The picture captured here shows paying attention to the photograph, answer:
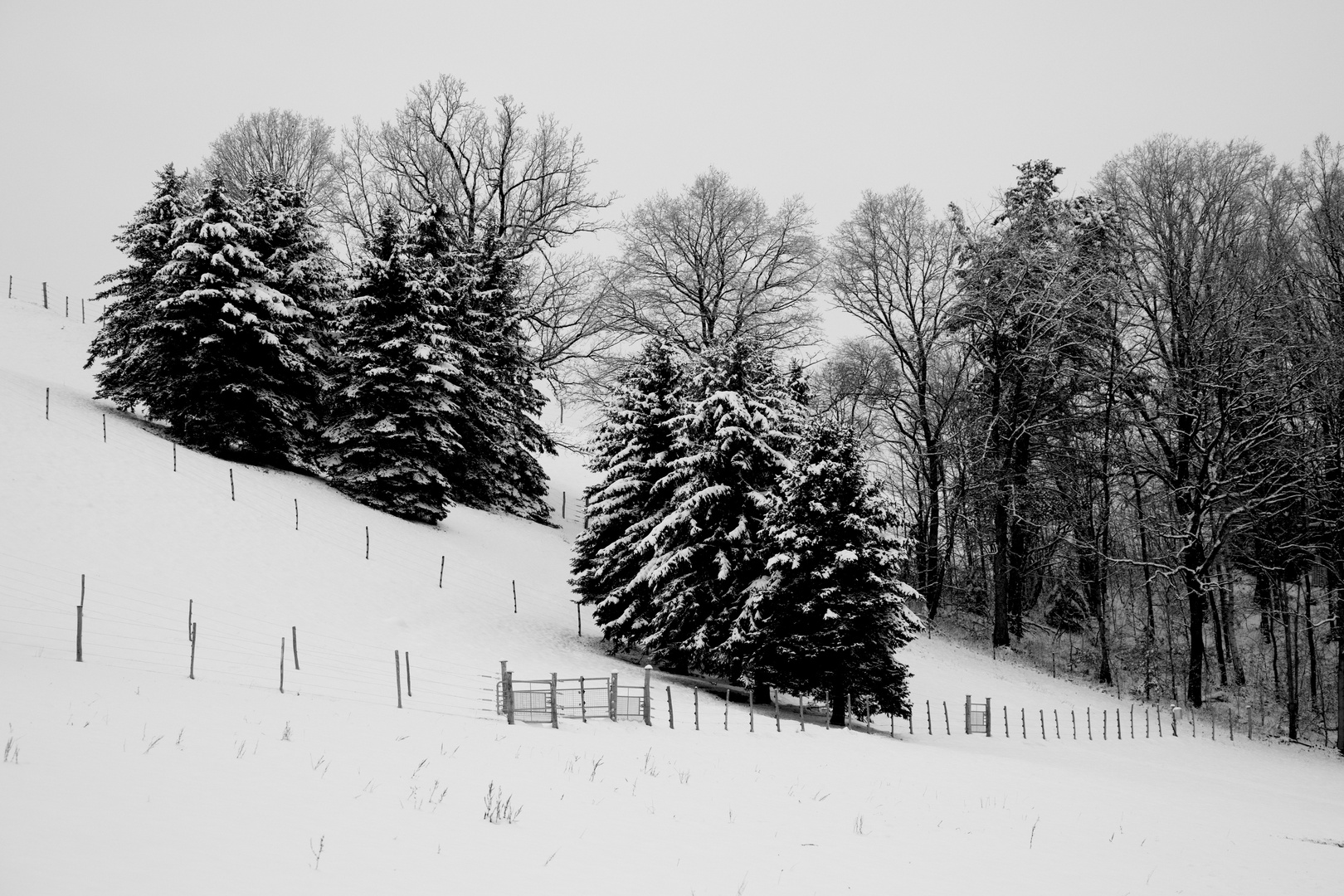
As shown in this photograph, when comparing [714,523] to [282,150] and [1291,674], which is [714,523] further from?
[282,150]

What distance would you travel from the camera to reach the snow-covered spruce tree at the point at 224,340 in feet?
94.5

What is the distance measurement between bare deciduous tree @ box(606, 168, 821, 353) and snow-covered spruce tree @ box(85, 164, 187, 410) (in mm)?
17292

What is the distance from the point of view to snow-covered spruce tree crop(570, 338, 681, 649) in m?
25.0

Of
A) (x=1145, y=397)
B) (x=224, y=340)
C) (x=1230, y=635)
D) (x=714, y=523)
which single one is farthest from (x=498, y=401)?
(x=1230, y=635)

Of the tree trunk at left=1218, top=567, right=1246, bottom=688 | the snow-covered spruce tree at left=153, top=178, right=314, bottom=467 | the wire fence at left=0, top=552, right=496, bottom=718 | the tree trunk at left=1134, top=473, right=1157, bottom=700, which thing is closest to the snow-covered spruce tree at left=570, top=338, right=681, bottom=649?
the wire fence at left=0, top=552, right=496, bottom=718

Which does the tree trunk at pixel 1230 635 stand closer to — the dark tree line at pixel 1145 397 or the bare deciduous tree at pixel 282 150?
the dark tree line at pixel 1145 397

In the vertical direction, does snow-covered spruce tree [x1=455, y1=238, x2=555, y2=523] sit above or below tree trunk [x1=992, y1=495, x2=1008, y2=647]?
above

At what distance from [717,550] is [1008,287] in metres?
16.2

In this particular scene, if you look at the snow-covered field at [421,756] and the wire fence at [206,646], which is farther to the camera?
the wire fence at [206,646]

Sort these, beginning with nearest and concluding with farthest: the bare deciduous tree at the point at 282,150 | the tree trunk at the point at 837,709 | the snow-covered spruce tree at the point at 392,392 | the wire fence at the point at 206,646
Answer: the wire fence at the point at 206,646, the tree trunk at the point at 837,709, the snow-covered spruce tree at the point at 392,392, the bare deciduous tree at the point at 282,150

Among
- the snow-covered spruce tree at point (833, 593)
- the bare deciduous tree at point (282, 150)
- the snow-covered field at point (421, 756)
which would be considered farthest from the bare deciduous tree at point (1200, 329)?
the bare deciduous tree at point (282, 150)

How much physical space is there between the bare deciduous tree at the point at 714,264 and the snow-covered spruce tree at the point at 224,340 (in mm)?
14137

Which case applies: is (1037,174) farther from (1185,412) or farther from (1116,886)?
(1116,886)

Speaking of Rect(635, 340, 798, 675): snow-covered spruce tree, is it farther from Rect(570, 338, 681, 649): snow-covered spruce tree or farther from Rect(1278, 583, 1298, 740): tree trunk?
Rect(1278, 583, 1298, 740): tree trunk
